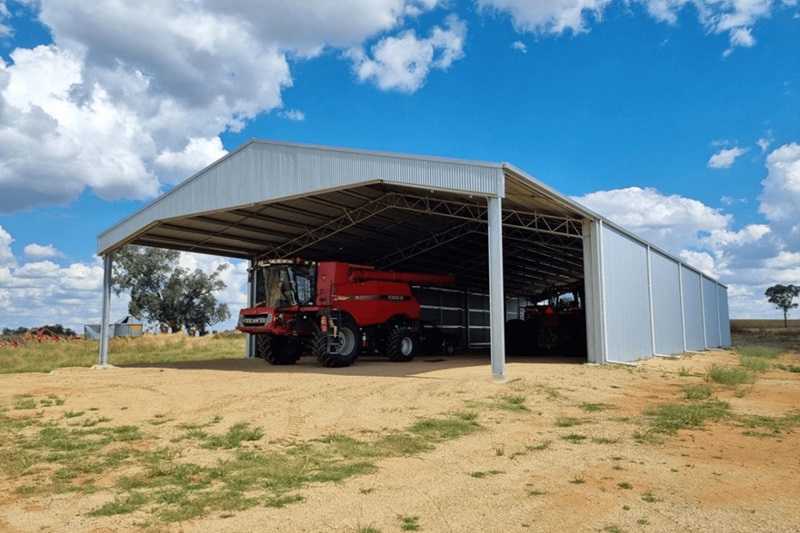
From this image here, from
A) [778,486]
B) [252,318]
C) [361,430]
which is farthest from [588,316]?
[778,486]

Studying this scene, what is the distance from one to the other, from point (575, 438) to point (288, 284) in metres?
12.7

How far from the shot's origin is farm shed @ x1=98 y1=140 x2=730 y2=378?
15.8 metres

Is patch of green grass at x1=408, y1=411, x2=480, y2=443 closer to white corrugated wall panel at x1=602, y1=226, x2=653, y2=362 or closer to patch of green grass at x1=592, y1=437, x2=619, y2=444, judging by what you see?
patch of green grass at x1=592, y1=437, x2=619, y2=444

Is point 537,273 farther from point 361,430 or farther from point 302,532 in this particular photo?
point 302,532

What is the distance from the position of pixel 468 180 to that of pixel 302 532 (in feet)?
37.1

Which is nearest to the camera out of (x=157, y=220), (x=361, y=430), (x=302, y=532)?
(x=302, y=532)

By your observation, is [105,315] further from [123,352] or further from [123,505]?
[123,505]

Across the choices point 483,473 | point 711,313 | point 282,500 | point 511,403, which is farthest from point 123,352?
point 711,313

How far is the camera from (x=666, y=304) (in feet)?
83.3

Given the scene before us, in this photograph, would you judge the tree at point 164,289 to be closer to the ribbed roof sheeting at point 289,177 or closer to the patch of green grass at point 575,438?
the ribbed roof sheeting at point 289,177

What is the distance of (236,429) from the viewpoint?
9398 mm

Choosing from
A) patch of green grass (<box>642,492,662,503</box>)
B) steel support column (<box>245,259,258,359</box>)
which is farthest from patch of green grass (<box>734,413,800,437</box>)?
steel support column (<box>245,259,258,359</box>)

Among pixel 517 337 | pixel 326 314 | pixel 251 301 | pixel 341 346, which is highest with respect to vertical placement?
pixel 251 301

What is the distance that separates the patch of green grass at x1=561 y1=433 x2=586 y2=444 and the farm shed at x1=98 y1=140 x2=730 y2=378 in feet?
18.7
